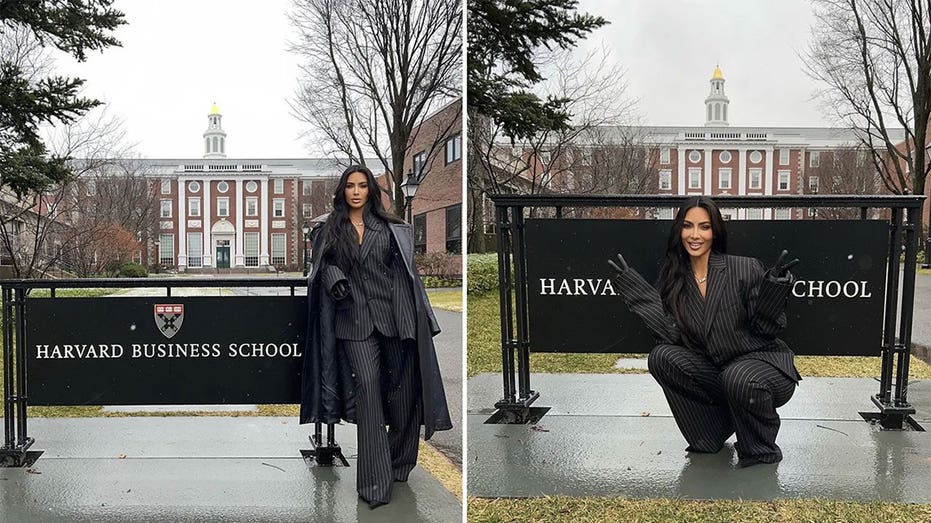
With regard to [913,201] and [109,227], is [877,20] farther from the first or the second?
[109,227]

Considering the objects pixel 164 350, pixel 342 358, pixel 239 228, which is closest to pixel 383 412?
pixel 342 358

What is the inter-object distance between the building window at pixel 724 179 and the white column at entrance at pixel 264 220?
379 cm

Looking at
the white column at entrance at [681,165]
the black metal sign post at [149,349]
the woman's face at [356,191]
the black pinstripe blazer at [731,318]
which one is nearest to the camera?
the woman's face at [356,191]

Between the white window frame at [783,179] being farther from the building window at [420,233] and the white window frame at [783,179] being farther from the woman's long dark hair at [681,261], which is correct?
the building window at [420,233]

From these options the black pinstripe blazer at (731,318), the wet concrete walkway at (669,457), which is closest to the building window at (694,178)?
the wet concrete walkway at (669,457)

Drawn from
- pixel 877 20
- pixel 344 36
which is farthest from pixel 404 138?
pixel 877 20

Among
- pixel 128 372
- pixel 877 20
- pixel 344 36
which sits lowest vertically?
pixel 128 372

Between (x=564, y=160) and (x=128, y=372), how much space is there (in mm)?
4247

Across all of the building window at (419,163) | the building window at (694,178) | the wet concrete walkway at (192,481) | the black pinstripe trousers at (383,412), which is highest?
the building window at (694,178)

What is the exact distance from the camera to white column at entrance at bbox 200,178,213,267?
4402mm

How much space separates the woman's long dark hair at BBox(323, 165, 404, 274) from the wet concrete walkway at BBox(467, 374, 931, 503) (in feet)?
3.99

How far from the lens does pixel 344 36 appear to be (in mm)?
4301

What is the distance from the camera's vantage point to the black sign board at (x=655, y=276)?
4.02 metres

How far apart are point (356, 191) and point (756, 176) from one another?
427 cm
